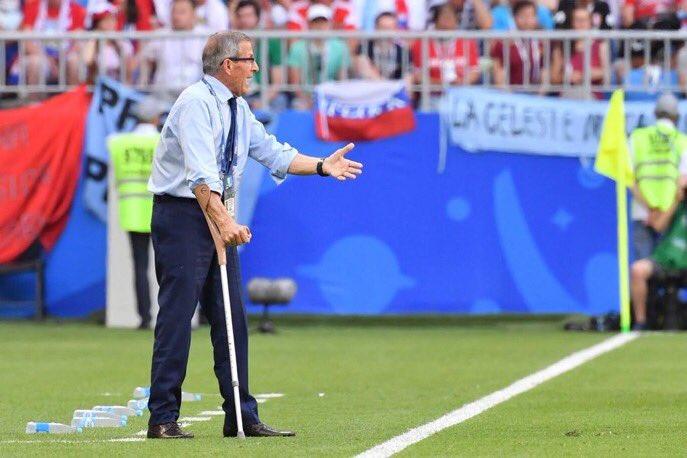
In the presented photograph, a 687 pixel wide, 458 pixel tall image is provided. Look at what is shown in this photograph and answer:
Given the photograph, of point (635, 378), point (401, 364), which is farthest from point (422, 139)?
point (635, 378)

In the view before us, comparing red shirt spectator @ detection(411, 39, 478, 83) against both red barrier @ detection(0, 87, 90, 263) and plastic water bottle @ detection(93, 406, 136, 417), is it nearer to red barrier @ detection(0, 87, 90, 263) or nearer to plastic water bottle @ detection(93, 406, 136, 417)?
red barrier @ detection(0, 87, 90, 263)

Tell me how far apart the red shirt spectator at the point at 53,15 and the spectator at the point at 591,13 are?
5394mm

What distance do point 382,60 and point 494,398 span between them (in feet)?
29.3

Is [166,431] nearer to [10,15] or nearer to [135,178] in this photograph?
[135,178]

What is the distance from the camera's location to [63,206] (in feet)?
68.5

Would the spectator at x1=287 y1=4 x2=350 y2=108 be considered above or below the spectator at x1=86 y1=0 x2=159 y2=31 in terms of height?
below

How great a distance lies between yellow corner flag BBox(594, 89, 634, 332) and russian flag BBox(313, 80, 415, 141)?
83.1 inches

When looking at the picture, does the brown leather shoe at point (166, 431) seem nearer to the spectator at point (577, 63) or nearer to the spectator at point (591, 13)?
the spectator at point (577, 63)

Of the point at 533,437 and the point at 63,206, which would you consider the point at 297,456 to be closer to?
the point at 533,437

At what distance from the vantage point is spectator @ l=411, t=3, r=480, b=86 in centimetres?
2031

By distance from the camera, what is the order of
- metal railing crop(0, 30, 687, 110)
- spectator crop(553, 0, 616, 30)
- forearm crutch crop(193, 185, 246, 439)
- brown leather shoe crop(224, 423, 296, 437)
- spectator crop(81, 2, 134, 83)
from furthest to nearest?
spectator crop(553, 0, 616, 30)
spectator crop(81, 2, 134, 83)
metal railing crop(0, 30, 687, 110)
brown leather shoe crop(224, 423, 296, 437)
forearm crutch crop(193, 185, 246, 439)

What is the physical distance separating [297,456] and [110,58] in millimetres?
12683

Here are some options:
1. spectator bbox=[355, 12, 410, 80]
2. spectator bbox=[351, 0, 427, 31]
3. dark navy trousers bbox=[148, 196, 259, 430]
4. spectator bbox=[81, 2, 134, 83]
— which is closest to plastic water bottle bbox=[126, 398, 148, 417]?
dark navy trousers bbox=[148, 196, 259, 430]

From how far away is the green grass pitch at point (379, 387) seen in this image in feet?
30.7
